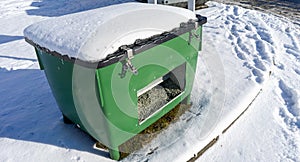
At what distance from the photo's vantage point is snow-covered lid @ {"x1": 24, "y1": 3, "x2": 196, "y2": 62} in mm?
1450

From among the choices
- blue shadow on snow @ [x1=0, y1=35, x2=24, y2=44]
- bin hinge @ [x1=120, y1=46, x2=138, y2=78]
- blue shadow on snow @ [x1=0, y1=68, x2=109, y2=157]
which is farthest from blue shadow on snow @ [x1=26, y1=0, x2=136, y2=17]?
bin hinge @ [x1=120, y1=46, x2=138, y2=78]

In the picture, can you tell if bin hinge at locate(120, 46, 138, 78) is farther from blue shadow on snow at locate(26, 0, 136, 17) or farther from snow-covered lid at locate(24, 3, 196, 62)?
blue shadow on snow at locate(26, 0, 136, 17)

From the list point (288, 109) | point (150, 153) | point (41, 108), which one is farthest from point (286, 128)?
point (41, 108)

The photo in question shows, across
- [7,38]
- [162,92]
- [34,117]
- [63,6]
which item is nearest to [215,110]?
[162,92]

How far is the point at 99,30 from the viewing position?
1.56 meters

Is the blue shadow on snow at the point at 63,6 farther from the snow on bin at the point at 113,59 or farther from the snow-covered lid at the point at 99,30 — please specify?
the snow on bin at the point at 113,59

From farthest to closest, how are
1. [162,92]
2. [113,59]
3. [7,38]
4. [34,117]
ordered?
[7,38]
[34,117]
[162,92]
[113,59]

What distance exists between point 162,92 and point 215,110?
0.63m

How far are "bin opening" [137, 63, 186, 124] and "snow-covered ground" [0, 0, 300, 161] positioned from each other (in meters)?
0.29

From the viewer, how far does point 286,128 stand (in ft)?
7.43

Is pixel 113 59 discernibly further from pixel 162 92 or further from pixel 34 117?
pixel 34 117

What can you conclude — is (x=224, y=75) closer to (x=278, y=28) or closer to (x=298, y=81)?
(x=298, y=81)

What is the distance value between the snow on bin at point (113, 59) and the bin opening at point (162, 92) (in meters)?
0.02

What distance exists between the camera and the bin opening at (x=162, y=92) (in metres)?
2.08
